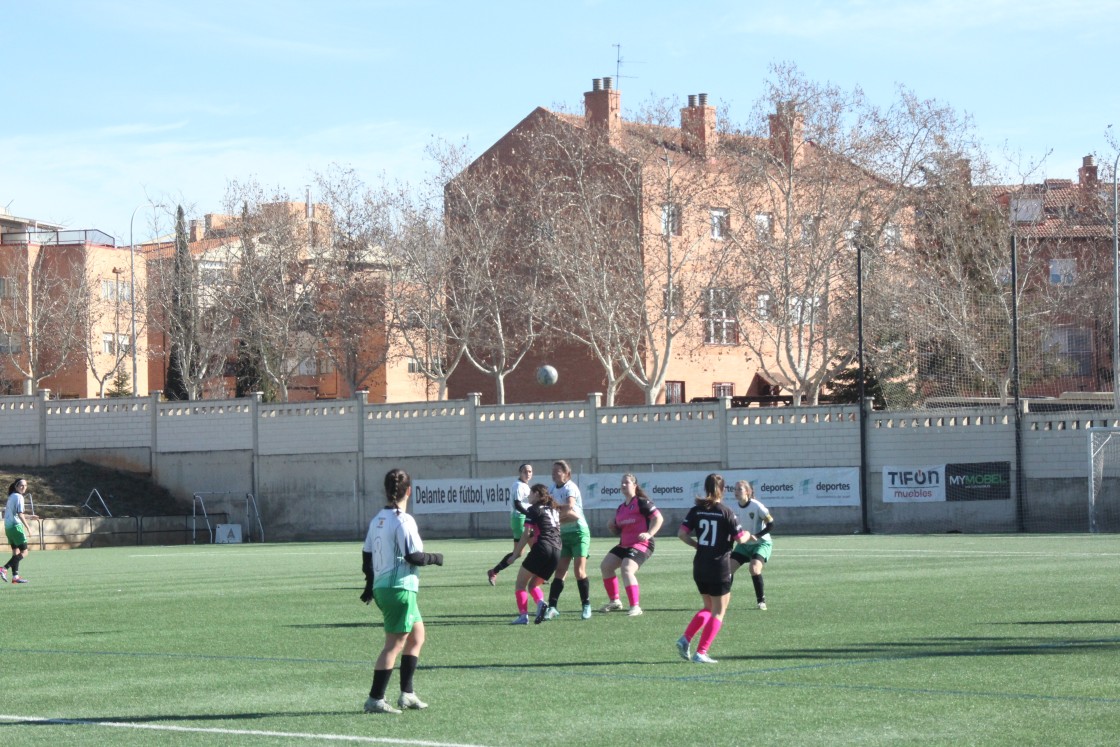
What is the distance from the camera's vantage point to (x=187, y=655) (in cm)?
1460

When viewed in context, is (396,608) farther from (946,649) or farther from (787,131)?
(787,131)

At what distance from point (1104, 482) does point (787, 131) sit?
17.6 metres

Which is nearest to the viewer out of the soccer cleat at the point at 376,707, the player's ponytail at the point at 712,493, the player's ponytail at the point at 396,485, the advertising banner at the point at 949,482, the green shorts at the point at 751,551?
the player's ponytail at the point at 396,485

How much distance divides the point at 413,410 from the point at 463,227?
11.8 meters

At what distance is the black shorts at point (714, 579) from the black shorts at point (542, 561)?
451cm

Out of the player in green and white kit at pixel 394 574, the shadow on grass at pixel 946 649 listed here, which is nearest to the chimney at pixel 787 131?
the shadow on grass at pixel 946 649

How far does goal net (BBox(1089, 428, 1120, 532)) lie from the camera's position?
39531 millimetres

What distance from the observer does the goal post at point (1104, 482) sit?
130 ft

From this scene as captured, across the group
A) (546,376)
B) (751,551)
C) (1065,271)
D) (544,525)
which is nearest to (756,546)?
(751,551)

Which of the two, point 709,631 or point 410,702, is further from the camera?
point 709,631

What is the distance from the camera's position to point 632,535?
17.7 meters

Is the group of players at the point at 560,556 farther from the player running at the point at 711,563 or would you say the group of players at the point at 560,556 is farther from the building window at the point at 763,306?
the building window at the point at 763,306

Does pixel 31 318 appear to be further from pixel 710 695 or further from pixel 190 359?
pixel 710 695

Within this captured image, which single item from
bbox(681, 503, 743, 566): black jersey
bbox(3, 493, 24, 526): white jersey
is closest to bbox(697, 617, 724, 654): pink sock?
bbox(681, 503, 743, 566): black jersey
